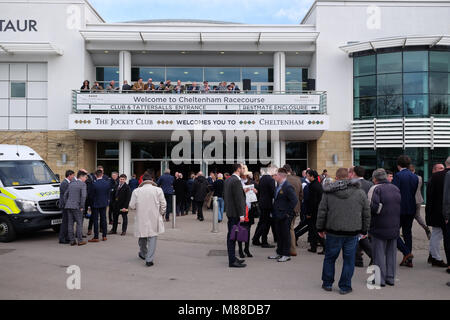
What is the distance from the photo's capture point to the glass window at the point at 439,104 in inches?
753

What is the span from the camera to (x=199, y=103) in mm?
19172

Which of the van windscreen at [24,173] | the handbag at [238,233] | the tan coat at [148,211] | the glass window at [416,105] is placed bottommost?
the handbag at [238,233]

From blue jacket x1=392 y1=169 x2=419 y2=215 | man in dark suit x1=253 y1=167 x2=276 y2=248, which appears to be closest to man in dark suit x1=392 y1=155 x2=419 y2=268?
blue jacket x1=392 y1=169 x2=419 y2=215

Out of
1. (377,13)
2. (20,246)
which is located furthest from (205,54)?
(20,246)

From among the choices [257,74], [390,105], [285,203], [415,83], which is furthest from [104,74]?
[285,203]

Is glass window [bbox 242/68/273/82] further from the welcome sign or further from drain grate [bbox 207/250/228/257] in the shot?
drain grate [bbox 207/250/228/257]

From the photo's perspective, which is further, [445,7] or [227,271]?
[445,7]

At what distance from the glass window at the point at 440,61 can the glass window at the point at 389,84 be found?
1684 mm

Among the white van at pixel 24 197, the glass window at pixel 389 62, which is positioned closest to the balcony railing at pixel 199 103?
the glass window at pixel 389 62

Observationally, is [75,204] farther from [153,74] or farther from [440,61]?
[440,61]

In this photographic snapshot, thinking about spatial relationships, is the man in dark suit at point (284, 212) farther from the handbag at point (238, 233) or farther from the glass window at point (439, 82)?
the glass window at point (439, 82)

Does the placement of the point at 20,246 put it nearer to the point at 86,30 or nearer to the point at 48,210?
the point at 48,210

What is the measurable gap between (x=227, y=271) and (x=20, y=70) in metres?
18.9

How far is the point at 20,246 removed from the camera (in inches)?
376
